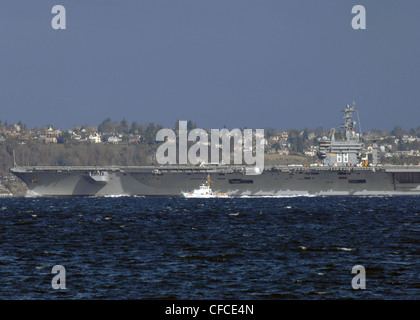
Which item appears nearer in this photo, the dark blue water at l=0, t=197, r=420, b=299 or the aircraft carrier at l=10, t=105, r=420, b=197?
the dark blue water at l=0, t=197, r=420, b=299

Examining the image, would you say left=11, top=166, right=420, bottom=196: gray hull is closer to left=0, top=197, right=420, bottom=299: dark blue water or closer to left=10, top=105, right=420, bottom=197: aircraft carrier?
left=10, top=105, right=420, bottom=197: aircraft carrier

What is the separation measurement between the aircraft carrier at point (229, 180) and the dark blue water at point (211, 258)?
31.6 metres

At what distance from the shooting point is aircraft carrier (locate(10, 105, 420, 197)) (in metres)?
73.2

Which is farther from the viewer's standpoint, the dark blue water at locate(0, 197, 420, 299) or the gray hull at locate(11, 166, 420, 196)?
the gray hull at locate(11, 166, 420, 196)

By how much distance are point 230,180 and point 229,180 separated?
101 millimetres

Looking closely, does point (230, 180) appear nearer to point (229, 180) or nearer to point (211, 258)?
point (229, 180)

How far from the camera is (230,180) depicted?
74.9 meters

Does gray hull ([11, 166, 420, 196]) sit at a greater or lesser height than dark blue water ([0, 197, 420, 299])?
lesser

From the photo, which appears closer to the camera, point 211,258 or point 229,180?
point 211,258

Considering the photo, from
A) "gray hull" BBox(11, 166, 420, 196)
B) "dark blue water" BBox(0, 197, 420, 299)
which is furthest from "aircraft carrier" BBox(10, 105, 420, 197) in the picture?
"dark blue water" BBox(0, 197, 420, 299)

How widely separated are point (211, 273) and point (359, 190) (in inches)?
2176

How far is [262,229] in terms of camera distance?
1399 inches

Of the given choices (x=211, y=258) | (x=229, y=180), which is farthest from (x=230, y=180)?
(x=211, y=258)

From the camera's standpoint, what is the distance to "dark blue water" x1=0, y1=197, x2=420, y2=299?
1847 centimetres
